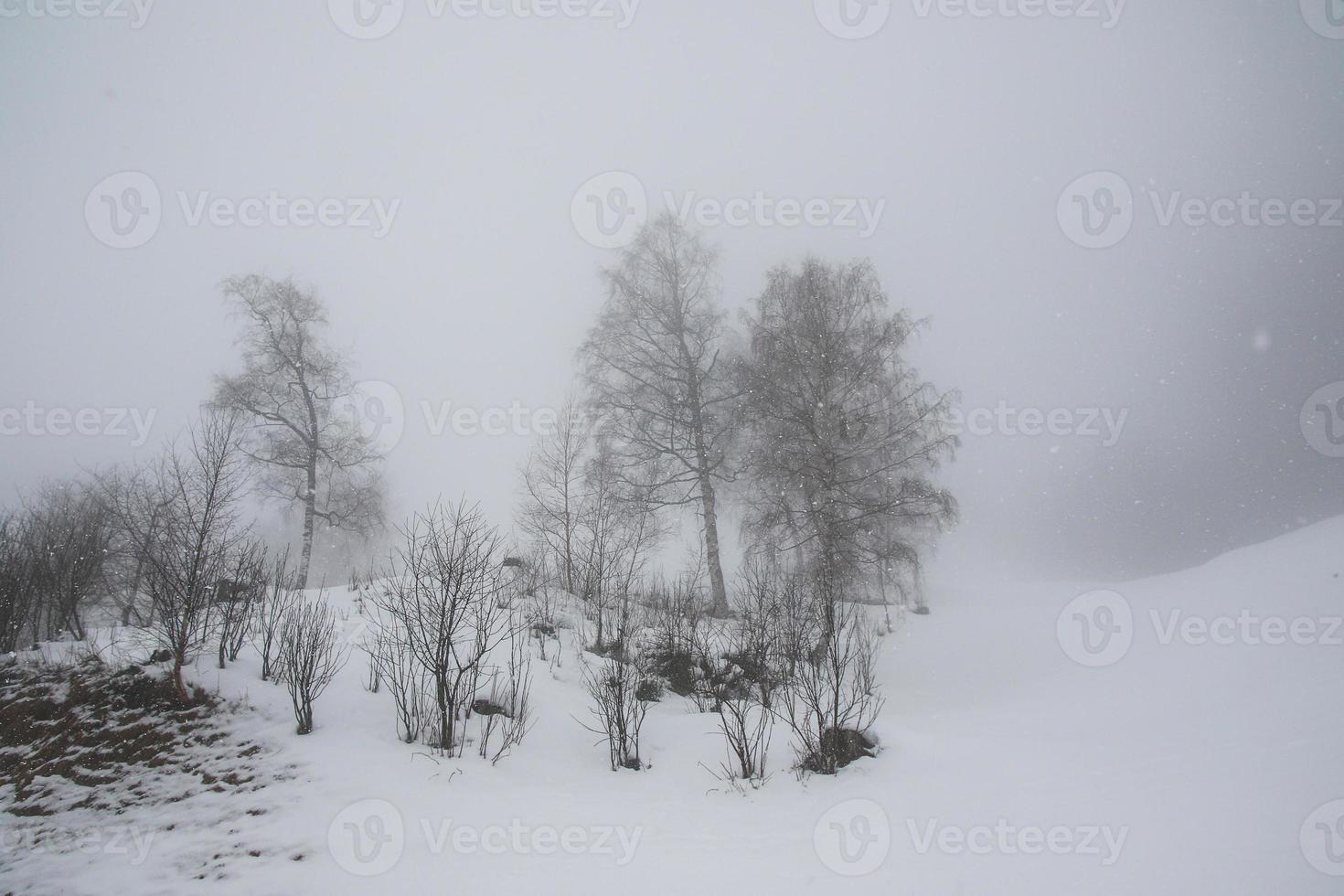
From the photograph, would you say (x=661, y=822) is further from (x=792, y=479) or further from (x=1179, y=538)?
(x=1179, y=538)

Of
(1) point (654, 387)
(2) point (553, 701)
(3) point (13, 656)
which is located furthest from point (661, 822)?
(3) point (13, 656)

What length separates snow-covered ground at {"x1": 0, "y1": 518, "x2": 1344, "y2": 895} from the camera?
12.0ft

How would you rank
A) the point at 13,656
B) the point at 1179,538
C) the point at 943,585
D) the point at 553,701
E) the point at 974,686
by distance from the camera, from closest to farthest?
the point at 553,701, the point at 13,656, the point at 974,686, the point at 943,585, the point at 1179,538

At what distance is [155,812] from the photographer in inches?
172

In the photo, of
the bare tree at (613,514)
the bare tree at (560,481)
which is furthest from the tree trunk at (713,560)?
the bare tree at (560,481)

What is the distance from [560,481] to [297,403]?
350 inches

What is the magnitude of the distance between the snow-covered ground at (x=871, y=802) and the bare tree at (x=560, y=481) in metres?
5.09

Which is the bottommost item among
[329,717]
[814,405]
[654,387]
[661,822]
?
[661,822]

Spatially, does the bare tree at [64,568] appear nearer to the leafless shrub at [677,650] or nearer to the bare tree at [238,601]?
the bare tree at [238,601]

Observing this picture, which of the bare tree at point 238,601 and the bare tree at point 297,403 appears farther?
the bare tree at point 297,403

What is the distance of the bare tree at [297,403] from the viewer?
14.3 metres

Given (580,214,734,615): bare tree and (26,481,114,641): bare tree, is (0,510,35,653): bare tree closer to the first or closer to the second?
(26,481,114,641): bare tree

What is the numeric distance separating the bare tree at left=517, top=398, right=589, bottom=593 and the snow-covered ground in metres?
5.09

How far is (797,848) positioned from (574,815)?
2028 millimetres
